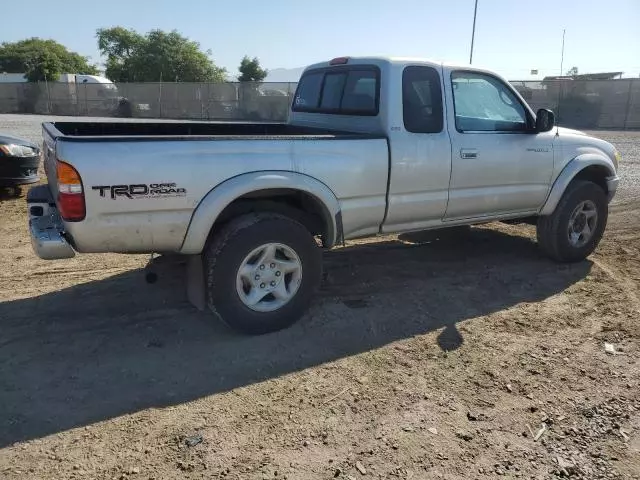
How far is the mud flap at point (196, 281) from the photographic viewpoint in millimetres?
4109

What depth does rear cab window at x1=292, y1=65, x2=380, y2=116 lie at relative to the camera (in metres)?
4.80

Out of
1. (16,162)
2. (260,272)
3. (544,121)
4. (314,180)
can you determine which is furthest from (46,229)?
(16,162)

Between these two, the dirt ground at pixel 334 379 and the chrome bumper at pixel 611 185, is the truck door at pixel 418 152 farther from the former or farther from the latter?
the chrome bumper at pixel 611 185

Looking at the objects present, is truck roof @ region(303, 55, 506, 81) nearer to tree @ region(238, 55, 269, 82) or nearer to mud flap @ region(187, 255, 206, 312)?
mud flap @ region(187, 255, 206, 312)

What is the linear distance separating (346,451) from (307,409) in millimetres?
440

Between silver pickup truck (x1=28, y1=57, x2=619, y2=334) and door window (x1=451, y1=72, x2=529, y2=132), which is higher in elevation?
door window (x1=451, y1=72, x2=529, y2=132)

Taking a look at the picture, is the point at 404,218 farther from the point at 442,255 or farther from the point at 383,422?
the point at 383,422

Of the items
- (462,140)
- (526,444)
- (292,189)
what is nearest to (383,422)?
(526,444)

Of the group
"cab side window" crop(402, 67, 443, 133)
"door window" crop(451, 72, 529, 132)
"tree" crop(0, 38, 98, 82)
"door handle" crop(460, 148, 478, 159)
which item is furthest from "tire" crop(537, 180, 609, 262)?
"tree" crop(0, 38, 98, 82)

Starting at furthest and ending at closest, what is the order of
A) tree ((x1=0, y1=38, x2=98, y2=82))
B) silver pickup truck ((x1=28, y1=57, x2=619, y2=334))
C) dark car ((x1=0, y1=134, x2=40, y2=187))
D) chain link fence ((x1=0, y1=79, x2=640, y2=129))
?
tree ((x1=0, y1=38, x2=98, y2=82))
chain link fence ((x1=0, y1=79, x2=640, y2=129))
dark car ((x1=0, y1=134, x2=40, y2=187))
silver pickup truck ((x1=28, y1=57, x2=619, y2=334))

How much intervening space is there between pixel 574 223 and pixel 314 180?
335 centimetres

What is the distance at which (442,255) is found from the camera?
6215 mm

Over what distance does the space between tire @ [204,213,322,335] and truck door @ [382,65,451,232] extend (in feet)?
2.86

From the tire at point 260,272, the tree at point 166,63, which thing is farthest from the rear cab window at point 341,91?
the tree at point 166,63
